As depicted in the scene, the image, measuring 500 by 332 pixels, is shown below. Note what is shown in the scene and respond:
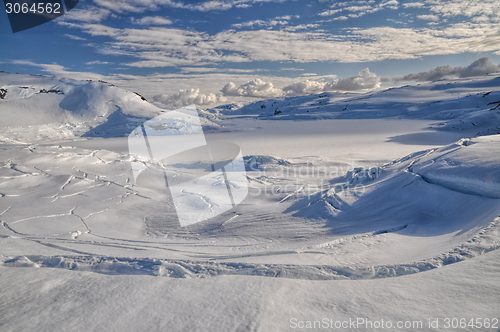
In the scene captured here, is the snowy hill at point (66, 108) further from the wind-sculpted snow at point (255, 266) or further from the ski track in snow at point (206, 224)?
the wind-sculpted snow at point (255, 266)

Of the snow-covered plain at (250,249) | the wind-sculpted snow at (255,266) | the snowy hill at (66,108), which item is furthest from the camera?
the snowy hill at (66,108)

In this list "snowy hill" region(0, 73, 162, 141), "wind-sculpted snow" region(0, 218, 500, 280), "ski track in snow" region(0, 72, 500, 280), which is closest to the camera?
"wind-sculpted snow" region(0, 218, 500, 280)

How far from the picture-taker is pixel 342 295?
4.03ft

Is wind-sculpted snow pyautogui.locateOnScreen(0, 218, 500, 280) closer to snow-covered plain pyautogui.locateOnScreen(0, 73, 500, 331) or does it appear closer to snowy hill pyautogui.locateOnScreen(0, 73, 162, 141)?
snow-covered plain pyautogui.locateOnScreen(0, 73, 500, 331)

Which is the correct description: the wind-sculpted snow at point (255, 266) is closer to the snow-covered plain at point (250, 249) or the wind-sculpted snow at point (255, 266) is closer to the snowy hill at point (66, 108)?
the snow-covered plain at point (250, 249)

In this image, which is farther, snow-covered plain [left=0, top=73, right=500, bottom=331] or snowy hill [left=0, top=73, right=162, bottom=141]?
snowy hill [left=0, top=73, right=162, bottom=141]

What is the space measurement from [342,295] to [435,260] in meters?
0.68

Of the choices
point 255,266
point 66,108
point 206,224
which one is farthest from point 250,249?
point 66,108

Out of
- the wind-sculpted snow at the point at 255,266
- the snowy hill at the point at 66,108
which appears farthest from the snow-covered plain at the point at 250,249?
the snowy hill at the point at 66,108

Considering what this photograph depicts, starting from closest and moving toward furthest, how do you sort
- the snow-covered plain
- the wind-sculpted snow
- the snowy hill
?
the snow-covered plain
the wind-sculpted snow
the snowy hill

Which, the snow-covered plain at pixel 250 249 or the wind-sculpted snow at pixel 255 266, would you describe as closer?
the snow-covered plain at pixel 250 249

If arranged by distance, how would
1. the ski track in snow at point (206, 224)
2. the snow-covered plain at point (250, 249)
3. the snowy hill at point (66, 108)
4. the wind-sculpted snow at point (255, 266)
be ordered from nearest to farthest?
the snow-covered plain at point (250, 249)
the wind-sculpted snow at point (255, 266)
the ski track in snow at point (206, 224)
the snowy hill at point (66, 108)

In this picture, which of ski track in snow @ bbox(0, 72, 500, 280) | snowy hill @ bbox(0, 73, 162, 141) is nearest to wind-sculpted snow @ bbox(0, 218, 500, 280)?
ski track in snow @ bbox(0, 72, 500, 280)

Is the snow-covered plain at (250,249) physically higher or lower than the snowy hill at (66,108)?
lower
